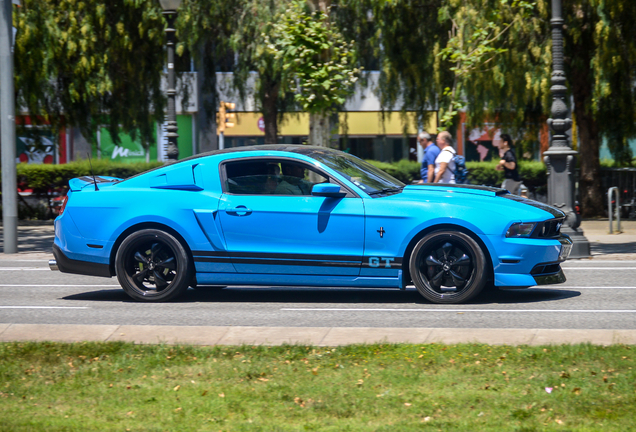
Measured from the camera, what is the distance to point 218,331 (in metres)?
6.55

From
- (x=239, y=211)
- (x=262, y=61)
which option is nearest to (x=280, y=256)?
(x=239, y=211)

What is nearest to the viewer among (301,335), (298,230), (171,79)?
(301,335)

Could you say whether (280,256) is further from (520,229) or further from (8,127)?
(8,127)

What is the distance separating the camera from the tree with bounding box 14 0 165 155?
19359 mm

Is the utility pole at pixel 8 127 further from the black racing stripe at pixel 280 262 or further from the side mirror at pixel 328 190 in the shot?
the side mirror at pixel 328 190

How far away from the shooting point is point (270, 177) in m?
8.37

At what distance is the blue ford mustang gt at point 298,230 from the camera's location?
7922mm

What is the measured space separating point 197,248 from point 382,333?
2725 millimetres

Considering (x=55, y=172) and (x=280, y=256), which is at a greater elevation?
(x=55, y=172)

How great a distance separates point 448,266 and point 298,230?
1.50m

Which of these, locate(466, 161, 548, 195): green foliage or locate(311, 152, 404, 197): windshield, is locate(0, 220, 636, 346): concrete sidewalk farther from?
locate(466, 161, 548, 195): green foliage

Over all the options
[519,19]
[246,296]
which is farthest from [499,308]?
[519,19]

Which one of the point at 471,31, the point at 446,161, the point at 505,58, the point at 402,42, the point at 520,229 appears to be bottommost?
the point at 520,229

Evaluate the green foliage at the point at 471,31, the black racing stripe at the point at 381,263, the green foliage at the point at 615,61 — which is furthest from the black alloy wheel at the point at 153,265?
the green foliage at the point at 615,61
